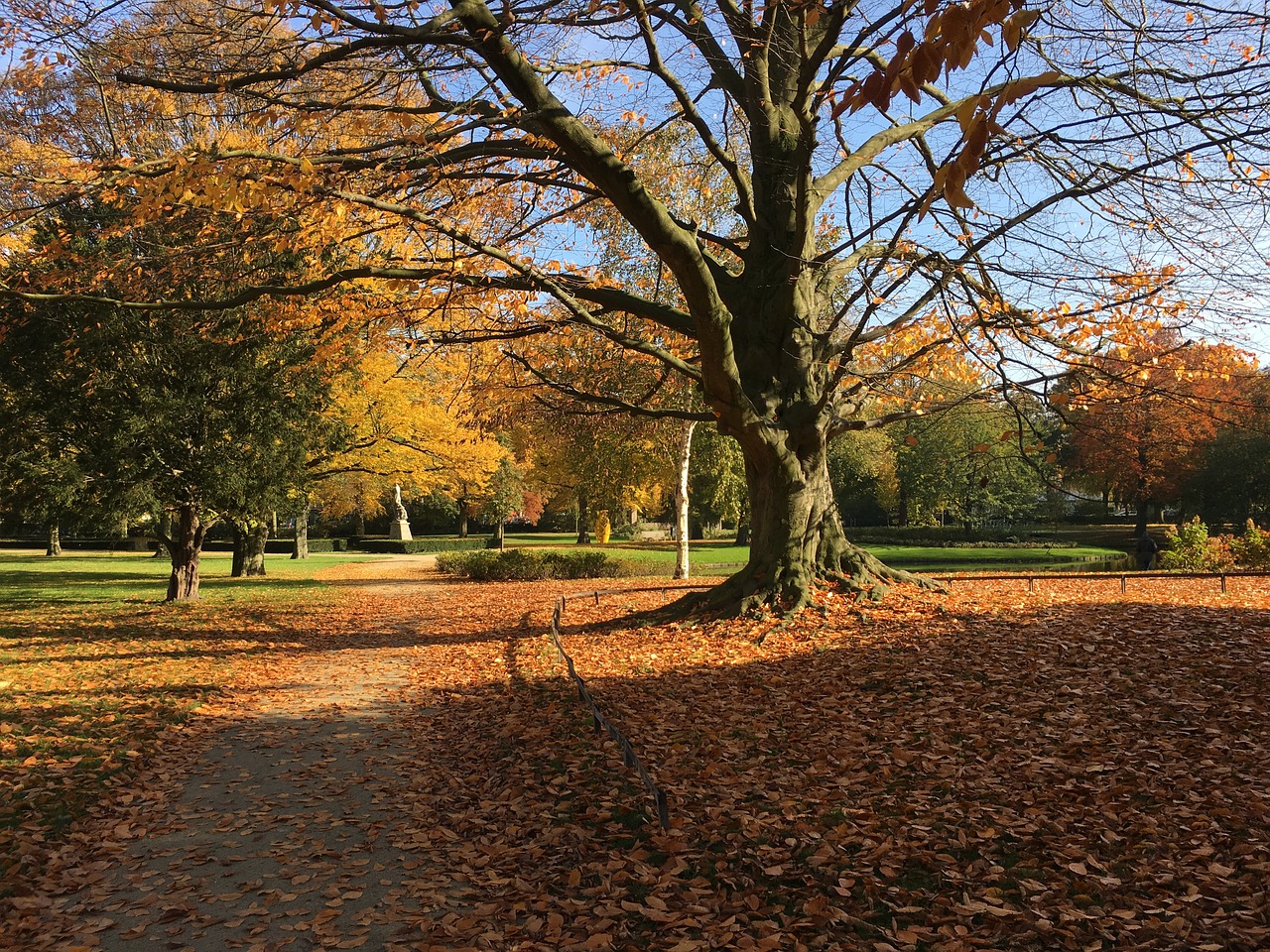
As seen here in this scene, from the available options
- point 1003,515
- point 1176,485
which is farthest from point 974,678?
point 1003,515

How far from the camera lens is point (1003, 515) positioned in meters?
53.9

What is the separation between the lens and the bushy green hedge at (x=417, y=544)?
1725 inches

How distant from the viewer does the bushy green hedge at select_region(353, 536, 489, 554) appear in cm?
4381

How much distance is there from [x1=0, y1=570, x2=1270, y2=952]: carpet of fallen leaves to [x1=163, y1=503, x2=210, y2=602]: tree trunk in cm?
904

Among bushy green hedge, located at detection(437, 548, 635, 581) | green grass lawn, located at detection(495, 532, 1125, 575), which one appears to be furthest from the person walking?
bushy green hedge, located at detection(437, 548, 635, 581)

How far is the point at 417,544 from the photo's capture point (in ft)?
146

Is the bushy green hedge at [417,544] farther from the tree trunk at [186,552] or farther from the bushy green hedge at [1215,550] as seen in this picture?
the bushy green hedge at [1215,550]

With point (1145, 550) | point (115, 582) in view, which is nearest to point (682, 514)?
point (1145, 550)

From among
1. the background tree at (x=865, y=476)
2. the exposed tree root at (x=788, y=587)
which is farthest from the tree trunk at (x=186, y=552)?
the background tree at (x=865, y=476)

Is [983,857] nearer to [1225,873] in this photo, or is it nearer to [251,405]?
[1225,873]

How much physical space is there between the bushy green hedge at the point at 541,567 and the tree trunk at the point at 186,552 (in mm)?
9706

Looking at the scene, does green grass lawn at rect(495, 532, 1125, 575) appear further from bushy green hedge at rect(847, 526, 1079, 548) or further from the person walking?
the person walking

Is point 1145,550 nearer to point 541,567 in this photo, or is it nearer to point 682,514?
point 682,514

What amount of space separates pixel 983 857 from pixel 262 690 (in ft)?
26.9
